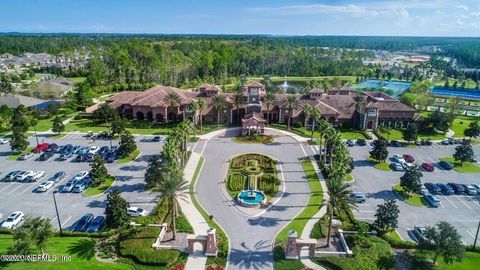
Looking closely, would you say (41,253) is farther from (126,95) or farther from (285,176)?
(126,95)

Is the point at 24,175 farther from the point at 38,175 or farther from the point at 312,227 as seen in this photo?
the point at 312,227

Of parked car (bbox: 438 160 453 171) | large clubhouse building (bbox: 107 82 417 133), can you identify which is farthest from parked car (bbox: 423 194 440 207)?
large clubhouse building (bbox: 107 82 417 133)

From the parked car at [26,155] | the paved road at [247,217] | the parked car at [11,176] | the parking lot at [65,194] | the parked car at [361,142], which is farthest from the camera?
the parked car at [361,142]

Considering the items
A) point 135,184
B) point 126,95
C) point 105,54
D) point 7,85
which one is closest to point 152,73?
point 105,54

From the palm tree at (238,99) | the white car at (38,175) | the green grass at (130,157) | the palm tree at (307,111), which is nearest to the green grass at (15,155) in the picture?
the white car at (38,175)

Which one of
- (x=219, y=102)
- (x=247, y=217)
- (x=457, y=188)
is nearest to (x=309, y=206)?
(x=247, y=217)

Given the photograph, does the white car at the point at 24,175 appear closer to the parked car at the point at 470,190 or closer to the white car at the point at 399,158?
the white car at the point at 399,158

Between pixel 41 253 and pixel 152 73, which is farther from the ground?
pixel 152 73
